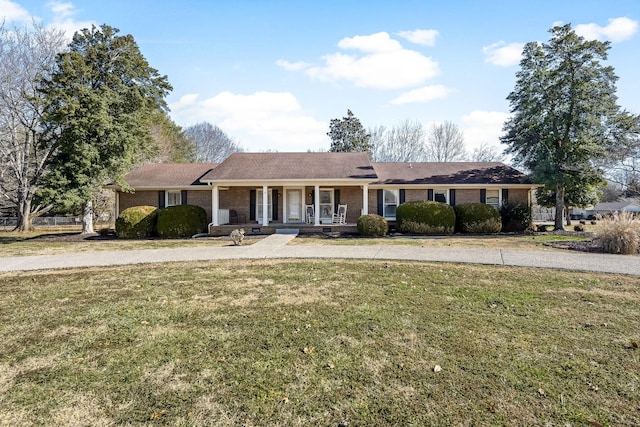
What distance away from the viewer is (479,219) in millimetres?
17234

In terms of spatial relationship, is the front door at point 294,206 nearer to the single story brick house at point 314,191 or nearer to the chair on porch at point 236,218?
the single story brick house at point 314,191

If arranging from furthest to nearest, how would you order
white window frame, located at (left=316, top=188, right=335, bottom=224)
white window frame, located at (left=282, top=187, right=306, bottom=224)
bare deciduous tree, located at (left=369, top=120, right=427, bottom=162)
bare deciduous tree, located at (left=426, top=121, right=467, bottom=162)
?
bare deciduous tree, located at (left=369, top=120, right=427, bottom=162) < bare deciduous tree, located at (left=426, top=121, right=467, bottom=162) < white window frame, located at (left=282, top=187, right=306, bottom=224) < white window frame, located at (left=316, top=188, right=335, bottom=224)

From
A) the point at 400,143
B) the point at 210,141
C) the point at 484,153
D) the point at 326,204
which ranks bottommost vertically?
the point at 326,204

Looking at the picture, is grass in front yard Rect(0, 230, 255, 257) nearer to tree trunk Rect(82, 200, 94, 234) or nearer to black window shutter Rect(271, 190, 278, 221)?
tree trunk Rect(82, 200, 94, 234)

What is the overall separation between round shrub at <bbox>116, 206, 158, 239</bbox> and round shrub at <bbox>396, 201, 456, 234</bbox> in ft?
40.6

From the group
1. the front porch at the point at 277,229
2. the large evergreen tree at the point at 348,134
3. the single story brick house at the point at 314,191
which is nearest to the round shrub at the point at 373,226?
the front porch at the point at 277,229

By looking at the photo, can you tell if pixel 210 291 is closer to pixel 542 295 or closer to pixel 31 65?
pixel 542 295

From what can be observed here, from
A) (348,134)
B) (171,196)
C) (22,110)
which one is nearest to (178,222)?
(171,196)

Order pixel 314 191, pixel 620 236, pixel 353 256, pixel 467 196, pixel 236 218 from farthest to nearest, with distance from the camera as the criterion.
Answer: pixel 236 218
pixel 467 196
pixel 314 191
pixel 620 236
pixel 353 256

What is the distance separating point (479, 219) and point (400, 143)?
31.6 meters

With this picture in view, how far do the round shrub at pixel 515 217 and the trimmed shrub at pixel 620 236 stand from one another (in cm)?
675

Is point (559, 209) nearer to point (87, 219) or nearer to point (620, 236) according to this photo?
point (620, 236)

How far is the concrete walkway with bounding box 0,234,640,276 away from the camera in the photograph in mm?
9016

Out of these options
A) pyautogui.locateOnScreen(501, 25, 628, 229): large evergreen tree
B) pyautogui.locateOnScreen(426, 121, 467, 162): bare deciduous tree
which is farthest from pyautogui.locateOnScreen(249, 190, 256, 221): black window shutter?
pyautogui.locateOnScreen(426, 121, 467, 162): bare deciduous tree
